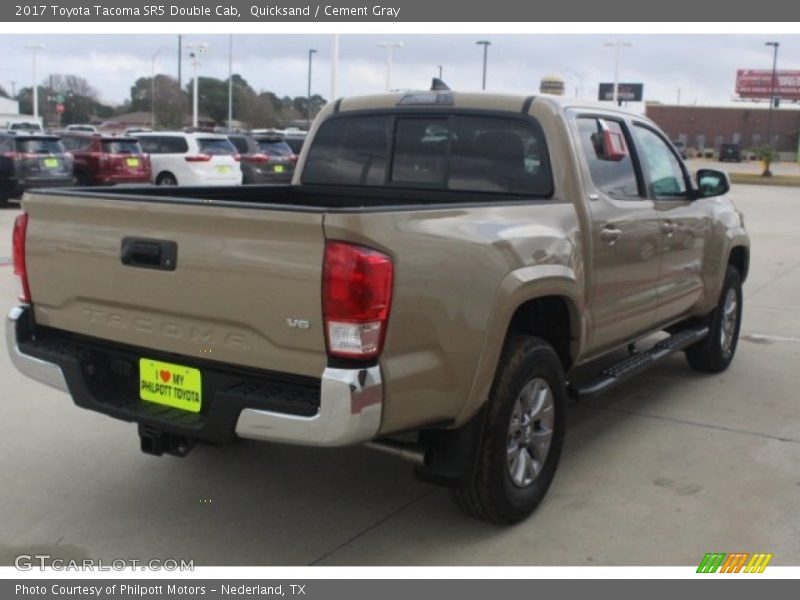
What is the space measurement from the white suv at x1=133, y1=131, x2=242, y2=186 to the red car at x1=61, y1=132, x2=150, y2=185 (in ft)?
1.37

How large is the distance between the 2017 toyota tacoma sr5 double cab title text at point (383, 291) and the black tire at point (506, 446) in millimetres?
11

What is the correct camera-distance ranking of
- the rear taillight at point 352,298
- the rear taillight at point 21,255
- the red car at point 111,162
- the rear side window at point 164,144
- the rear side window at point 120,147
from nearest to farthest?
the rear taillight at point 352,298 → the rear taillight at point 21,255 → the red car at point 111,162 → the rear side window at point 120,147 → the rear side window at point 164,144

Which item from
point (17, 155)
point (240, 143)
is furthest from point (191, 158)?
point (17, 155)

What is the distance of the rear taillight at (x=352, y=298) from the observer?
309 centimetres

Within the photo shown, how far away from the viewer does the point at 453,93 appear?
4910 mm

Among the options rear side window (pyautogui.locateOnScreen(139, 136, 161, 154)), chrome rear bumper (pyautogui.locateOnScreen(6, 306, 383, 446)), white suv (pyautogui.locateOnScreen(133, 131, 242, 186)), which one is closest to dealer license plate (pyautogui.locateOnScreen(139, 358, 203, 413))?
chrome rear bumper (pyautogui.locateOnScreen(6, 306, 383, 446))

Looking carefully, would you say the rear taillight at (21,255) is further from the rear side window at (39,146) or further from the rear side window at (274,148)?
the rear side window at (274,148)

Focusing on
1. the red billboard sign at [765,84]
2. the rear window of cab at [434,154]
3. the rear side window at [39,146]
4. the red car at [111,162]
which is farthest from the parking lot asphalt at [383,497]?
the red billboard sign at [765,84]

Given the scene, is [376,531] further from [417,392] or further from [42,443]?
[42,443]

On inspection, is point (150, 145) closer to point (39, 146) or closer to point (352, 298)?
point (39, 146)

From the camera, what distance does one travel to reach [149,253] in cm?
351

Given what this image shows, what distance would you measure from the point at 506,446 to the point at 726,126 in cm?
9444

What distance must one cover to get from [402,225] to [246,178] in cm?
1900

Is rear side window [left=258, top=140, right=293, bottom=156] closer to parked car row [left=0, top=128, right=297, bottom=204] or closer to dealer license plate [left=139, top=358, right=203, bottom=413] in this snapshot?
parked car row [left=0, top=128, right=297, bottom=204]
